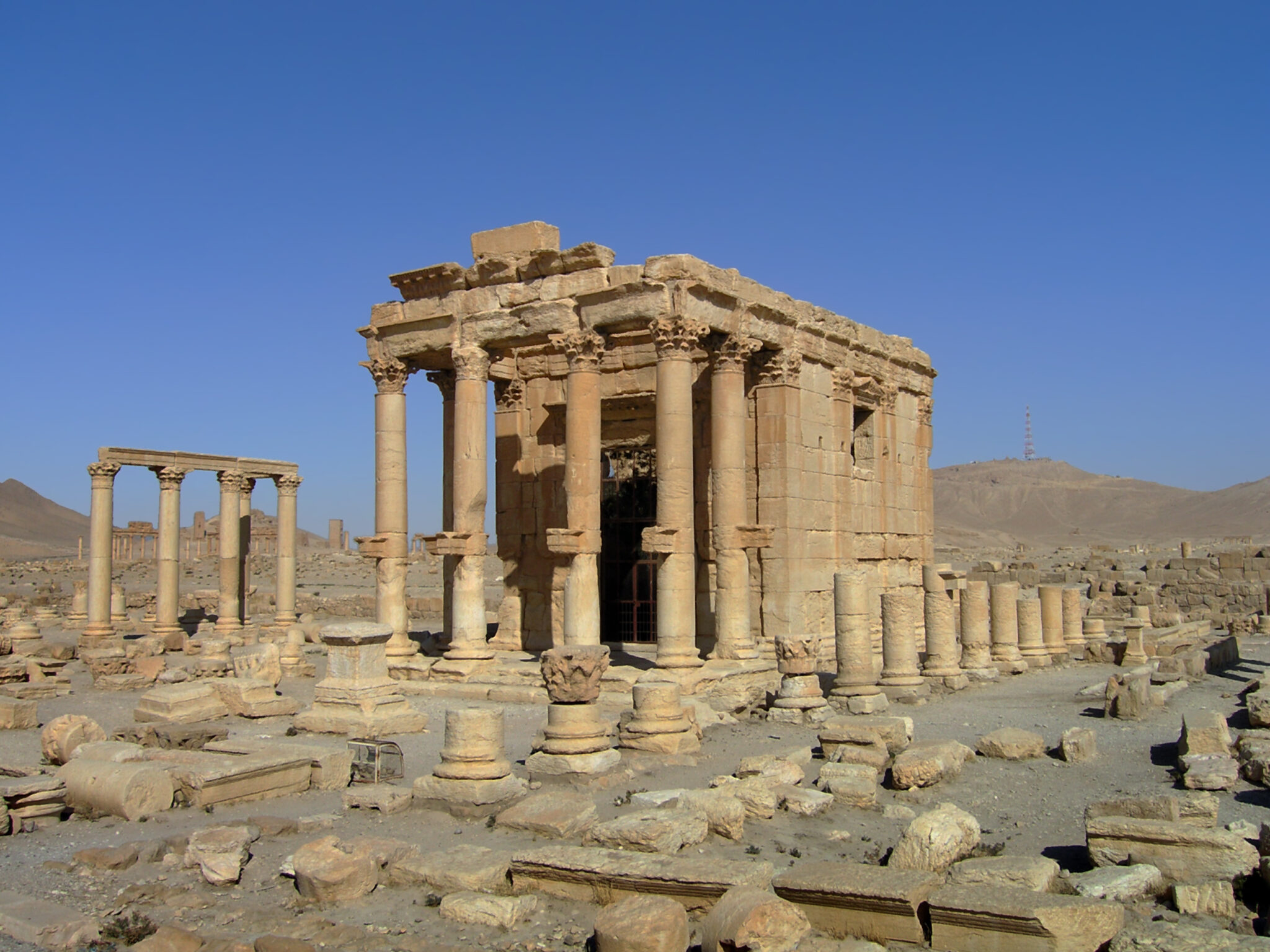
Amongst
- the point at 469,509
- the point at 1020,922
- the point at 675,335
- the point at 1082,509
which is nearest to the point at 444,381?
the point at 469,509

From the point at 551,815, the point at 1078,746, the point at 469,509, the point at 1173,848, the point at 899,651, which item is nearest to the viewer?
the point at 1173,848

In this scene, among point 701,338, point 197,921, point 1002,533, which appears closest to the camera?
point 197,921

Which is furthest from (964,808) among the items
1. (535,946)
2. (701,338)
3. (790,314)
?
(790,314)

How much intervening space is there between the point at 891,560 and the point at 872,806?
1272cm

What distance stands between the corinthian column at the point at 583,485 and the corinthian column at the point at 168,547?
14720 millimetres

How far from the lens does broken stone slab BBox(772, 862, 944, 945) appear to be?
6219 millimetres

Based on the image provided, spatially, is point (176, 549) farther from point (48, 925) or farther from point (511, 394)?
point (48, 925)

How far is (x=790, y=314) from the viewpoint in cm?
1839

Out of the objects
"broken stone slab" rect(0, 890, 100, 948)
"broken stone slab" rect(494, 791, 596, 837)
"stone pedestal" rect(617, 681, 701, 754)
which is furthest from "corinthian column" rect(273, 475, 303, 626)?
"broken stone slab" rect(0, 890, 100, 948)

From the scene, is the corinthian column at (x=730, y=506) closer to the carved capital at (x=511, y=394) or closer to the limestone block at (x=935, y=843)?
the carved capital at (x=511, y=394)

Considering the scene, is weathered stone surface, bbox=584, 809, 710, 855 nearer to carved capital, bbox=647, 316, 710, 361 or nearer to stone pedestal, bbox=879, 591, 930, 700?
stone pedestal, bbox=879, 591, 930, 700

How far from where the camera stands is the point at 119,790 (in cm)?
950

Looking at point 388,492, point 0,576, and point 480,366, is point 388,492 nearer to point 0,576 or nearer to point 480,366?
point 480,366

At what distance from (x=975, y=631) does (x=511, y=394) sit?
31.1 feet
